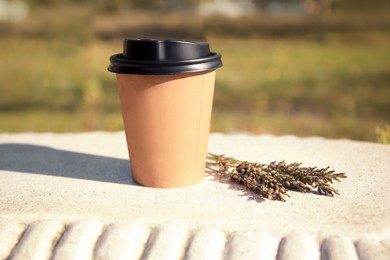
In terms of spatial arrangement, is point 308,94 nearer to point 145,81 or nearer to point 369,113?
point 369,113

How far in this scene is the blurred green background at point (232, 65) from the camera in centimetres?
751

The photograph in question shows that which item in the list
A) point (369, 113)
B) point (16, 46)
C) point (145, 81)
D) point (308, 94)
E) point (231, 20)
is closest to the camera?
point (145, 81)

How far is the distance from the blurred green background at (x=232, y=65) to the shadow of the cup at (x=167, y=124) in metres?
1.99

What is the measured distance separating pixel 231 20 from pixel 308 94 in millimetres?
8820

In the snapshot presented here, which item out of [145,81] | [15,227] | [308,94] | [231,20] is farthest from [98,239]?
[231,20]

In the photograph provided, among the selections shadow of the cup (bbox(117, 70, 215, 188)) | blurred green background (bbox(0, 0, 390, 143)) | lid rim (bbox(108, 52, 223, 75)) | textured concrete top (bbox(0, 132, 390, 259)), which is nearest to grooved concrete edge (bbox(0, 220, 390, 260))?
textured concrete top (bbox(0, 132, 390, 259))

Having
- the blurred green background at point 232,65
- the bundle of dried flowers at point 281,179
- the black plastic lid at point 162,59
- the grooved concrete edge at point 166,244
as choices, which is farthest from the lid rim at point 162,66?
the blurred green background at point 232,65

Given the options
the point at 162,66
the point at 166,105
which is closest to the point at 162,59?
the point at 162,66

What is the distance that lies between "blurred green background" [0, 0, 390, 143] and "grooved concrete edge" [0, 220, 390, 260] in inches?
82.0

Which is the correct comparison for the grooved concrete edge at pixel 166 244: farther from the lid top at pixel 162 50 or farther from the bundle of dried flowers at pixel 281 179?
the lid top at pixel 162 50

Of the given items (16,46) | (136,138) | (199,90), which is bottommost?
(16,46)

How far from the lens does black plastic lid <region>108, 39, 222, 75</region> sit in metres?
2.54

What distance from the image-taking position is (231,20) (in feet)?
56.6

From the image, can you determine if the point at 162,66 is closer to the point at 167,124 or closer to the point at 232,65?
the point at 167,124
